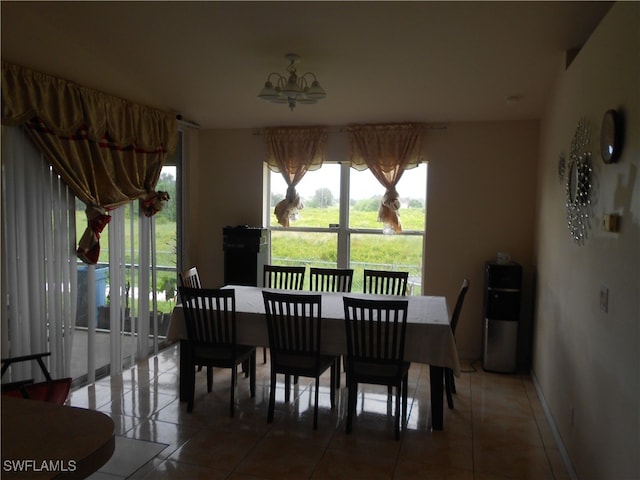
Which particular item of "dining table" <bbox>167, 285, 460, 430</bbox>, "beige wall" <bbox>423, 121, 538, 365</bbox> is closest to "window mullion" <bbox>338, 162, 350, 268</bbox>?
"beige wall" <bbox>423, 121, 538, 365</bbox>

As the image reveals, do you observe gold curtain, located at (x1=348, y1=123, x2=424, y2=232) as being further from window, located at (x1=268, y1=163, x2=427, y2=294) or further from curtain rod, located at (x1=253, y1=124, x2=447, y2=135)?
window, located at (x1=268, y1=163, x2=427, y2=294)

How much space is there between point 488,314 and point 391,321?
158 cm

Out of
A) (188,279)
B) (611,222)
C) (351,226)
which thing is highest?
(611,222)

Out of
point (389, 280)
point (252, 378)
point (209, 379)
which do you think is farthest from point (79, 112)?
point (389, 280)

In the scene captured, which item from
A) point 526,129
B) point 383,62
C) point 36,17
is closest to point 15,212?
point 36,17

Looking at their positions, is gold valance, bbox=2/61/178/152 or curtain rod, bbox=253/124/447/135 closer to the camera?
gold valance, bbox=2/61/178/152

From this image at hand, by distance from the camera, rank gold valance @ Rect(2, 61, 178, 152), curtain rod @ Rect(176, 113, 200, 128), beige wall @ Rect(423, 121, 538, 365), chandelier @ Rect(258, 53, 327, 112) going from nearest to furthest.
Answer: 1. gold valance @ Rect(2, 61, 178, 152)
2. chandelier @ Rect(258, 53, 327, 112)
3. beige wall @ Rect(423, 121, 538, 365)
4. curtain rod @ Rect(176, 113, 200, 128)

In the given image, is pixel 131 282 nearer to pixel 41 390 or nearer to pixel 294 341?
pixel 41 390

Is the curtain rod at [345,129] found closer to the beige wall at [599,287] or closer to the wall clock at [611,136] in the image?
the beige wall at [599,287]

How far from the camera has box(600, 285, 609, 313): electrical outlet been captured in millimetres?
2062

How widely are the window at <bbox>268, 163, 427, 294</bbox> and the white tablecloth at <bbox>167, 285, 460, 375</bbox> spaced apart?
1314 millimetres

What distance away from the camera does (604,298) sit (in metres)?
2.10

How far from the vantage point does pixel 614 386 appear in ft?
6.32

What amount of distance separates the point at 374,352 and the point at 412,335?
0.27 meters
